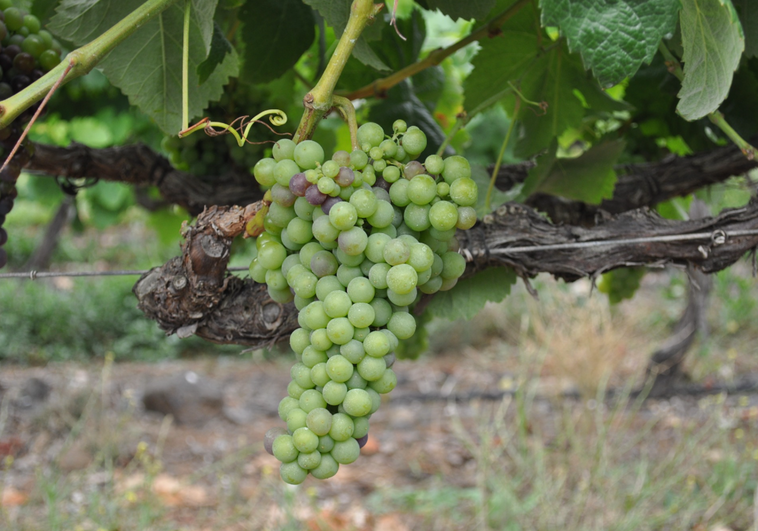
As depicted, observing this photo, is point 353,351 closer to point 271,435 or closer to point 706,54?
point 271,435

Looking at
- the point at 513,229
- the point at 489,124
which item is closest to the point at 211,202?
the point at 513,229

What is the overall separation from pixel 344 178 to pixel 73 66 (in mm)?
243

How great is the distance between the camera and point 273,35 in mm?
895

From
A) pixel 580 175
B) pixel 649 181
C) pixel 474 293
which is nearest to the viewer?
pixel 474 293

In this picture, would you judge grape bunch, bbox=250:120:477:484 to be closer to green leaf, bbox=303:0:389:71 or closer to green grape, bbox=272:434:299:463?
green grape, bbox=272:434:299:463

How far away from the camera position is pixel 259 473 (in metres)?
2.87

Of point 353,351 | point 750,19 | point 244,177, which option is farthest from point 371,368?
point 244,177

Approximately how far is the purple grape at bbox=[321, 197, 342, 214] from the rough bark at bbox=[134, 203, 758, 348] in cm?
18

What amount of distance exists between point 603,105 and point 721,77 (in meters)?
0.49

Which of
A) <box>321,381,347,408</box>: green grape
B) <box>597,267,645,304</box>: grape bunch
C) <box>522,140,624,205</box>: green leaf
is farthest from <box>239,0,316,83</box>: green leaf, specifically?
<box>597,267,645,304</box>: grape bunch

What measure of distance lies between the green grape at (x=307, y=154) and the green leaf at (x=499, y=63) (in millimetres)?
519

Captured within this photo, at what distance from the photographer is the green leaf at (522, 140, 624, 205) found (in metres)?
0.92

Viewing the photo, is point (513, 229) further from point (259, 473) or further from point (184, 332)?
point (259, 473)

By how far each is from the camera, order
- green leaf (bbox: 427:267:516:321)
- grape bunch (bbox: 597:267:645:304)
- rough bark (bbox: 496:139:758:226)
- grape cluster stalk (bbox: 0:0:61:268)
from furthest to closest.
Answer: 1. grape bunch (bbox: 597:267:645:304)
2. rough bark (bbox: 496:139:758:226)
3. green leaf (bbox: 427:267:516:321)
4. grape cluster stalk (bbox: 0:0:61:268)
